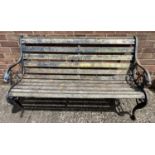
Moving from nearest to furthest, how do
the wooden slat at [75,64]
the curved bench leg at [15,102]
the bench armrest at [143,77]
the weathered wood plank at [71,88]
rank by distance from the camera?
the bench armrest at [143,77] < the weathered wood plank at [71,88] < the curved bench leg at [15,102] < the wooden slat at [75,64]

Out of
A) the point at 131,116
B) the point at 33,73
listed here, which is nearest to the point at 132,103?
the point at 131,116

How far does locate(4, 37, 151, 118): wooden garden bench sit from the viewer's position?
2.75m

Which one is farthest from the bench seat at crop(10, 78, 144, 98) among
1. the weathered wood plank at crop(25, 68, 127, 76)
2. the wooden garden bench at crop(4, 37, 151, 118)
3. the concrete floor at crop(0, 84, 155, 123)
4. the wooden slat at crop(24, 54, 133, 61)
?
the concrete floor at crop(0, 84, 155, 123)

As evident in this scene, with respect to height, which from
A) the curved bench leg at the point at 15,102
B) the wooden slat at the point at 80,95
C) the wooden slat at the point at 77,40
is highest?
the wooden slat at the point at 77,40

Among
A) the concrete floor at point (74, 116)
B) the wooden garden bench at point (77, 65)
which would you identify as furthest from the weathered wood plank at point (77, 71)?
the concrete floor at point (74, 116)

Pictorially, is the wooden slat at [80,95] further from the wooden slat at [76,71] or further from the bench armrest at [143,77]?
the wooden slat at [76,71]

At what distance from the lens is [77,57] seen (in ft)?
9.49

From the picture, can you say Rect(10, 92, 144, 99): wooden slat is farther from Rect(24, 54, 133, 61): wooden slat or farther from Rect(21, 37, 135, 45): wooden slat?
Rect(21, 37, 135, 45): wooden slat

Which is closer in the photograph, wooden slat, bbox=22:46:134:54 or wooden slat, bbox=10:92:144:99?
wooden slat, bbox=10:92:144:99

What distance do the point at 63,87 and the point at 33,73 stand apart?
21.5 inches

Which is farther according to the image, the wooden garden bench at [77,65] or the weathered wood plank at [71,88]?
the wooden garden bench at [77,65]

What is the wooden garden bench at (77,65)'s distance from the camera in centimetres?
275

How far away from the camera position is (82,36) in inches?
117

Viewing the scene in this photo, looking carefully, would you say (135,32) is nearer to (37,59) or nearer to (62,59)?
(62,59)
